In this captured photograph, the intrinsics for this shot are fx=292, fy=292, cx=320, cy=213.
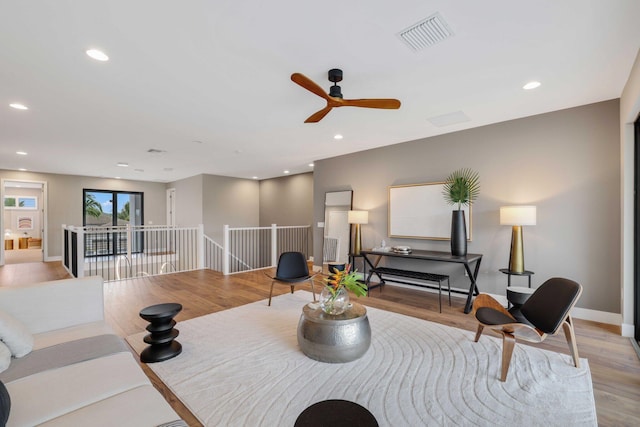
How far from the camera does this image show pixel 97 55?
2.48 meters

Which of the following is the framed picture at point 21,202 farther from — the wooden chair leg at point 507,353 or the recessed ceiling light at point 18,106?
the wooden chair leg at point 507,353

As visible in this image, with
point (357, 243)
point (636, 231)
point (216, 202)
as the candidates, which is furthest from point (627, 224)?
point (216, 202)

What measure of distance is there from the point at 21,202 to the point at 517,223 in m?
15.5

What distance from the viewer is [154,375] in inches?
95.8

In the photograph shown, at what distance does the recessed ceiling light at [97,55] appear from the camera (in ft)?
7.95

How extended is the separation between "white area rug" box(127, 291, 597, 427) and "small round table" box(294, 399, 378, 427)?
2.07 ft

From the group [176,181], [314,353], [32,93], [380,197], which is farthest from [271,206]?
[314,353]

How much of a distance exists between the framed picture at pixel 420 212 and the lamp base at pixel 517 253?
75 cm

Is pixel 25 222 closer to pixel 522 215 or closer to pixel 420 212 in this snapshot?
pixel 420 212

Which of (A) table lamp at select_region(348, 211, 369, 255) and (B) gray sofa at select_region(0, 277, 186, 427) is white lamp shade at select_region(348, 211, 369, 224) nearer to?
(A) table lamp at select_region(348, 211, 369, 255)

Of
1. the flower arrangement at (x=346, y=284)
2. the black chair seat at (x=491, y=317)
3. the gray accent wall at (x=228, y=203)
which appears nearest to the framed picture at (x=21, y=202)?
the gray accent wall at (x=228, y=203)

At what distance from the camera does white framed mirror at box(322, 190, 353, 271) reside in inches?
245

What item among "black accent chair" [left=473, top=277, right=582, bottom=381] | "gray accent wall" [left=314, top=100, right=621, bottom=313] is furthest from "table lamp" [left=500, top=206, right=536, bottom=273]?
"black accent chair" [left=473, top=277, right=582, bottom=381]

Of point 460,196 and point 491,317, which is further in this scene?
point 460,196
